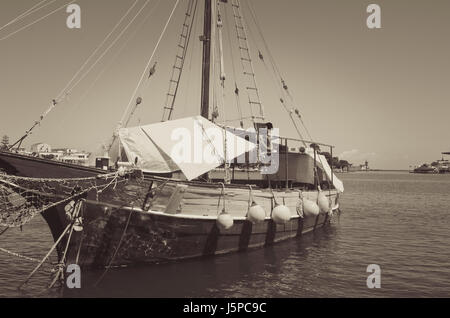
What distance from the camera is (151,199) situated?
492 inches

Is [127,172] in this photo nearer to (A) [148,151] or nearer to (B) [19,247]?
(A) [148,151]

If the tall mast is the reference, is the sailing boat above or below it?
below

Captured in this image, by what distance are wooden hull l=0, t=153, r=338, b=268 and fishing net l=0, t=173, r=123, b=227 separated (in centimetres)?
26

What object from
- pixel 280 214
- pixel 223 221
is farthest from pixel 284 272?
pixel 223 221

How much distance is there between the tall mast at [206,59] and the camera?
17.0 metres

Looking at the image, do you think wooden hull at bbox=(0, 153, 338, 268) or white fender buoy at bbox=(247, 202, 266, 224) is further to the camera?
white fender buoy at bbox=(247, 202, 266, 224)

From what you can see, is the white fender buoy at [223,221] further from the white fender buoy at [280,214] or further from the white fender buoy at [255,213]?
the white fender buoy at [280,214]

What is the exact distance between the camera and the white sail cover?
1354 cm

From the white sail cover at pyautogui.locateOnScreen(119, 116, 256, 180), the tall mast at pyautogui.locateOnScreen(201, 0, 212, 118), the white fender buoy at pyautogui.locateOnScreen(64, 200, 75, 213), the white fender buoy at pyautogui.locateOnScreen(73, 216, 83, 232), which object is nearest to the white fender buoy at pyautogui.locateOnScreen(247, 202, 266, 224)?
the white sail cover at pyautogui.locateOnScreen(119, 116, 256, 180)

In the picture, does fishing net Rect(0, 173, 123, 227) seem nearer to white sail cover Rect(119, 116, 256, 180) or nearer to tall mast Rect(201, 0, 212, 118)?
white sail cover Rect(119, 116, 256, 180)

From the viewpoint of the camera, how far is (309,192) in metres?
18.9

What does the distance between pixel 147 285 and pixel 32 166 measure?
5.32 metres
